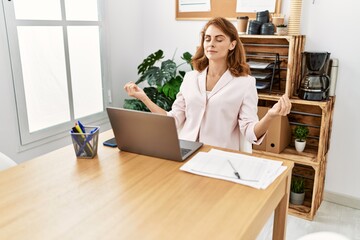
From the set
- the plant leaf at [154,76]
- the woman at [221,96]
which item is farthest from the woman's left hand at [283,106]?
the plant leaf at [154,76]

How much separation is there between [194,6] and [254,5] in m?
0.57

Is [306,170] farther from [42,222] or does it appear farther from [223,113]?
[42,222]

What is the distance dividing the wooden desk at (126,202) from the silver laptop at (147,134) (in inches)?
2.0

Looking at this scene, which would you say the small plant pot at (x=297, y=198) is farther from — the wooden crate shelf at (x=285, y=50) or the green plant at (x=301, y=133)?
the wooden crate shelf at (x=285, y=50)

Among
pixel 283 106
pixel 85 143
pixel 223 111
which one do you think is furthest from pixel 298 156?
pixel 85 143

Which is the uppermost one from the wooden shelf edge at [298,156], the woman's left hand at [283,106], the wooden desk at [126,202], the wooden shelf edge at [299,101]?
the woman's left hand at [283,106]

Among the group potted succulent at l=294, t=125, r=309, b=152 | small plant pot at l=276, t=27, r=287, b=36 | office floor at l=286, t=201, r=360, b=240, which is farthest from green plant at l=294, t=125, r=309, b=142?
small plant pot at l=276, t=27, r=287, b=36

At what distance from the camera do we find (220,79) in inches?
74.7

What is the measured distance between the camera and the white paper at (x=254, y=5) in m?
2.55

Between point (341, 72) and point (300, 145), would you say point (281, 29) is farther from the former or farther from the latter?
point (300, 145)

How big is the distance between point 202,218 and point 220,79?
107 centimetres

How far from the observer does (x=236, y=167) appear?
1.30 metres

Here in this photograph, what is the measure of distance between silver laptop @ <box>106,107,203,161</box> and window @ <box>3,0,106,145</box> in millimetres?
1264

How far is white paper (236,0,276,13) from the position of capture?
2549 millimetres
